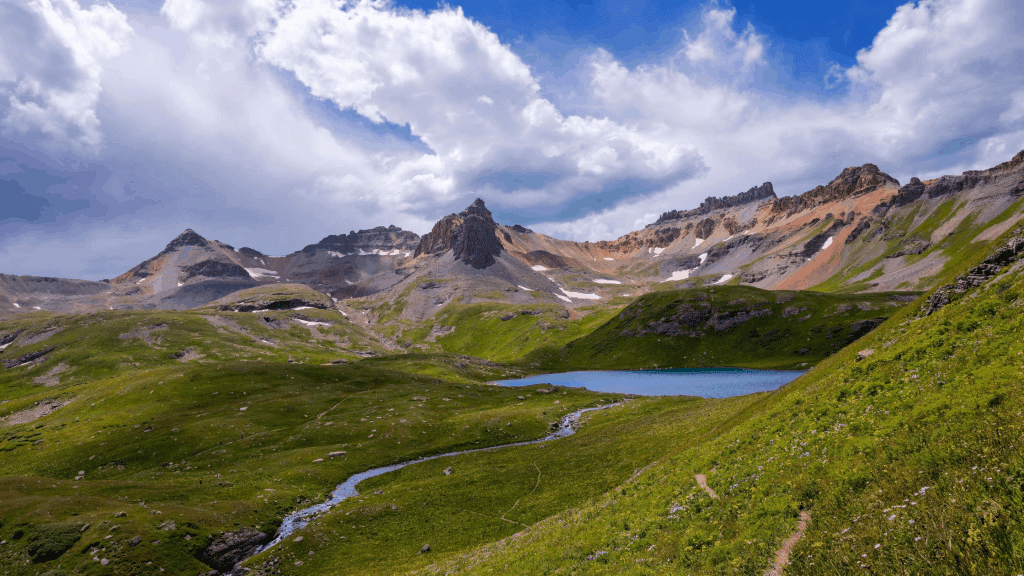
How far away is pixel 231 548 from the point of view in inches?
1560

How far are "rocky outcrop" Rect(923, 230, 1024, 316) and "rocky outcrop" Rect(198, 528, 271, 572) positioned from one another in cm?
6163

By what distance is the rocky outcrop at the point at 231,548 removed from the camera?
124 ft

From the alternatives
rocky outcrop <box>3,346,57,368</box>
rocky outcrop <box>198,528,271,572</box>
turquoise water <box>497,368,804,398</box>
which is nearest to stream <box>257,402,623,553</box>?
rocky outcrop <box>198,528,271,572</box>

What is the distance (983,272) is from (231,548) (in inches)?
2591

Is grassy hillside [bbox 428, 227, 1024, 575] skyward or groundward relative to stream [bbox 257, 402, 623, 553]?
skyward

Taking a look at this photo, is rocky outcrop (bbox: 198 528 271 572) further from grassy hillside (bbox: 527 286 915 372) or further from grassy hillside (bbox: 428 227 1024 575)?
grassy hillside (bbox: 527 286 915 372)

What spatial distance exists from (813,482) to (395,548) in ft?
122

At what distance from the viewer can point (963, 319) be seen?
2242 centimetres

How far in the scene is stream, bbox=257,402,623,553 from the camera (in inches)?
1802

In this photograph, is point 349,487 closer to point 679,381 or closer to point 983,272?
point 983,272

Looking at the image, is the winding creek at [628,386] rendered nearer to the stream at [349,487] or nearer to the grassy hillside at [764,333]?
the stream at [349,487]

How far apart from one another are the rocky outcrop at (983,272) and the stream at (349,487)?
58243 mm

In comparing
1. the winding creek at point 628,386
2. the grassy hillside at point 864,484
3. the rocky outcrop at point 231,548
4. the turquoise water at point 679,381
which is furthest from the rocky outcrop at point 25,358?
the grassy hillside at point 864,484

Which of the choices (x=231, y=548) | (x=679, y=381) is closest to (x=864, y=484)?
(x=231, y=548)
